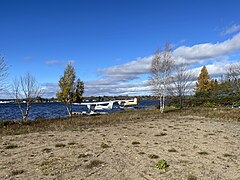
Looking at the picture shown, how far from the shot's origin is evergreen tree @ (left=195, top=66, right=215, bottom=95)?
66.4 m

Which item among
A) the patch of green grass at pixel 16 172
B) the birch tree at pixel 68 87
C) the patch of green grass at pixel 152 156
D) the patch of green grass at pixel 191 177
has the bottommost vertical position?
the patch of green grass at pixel 191 177

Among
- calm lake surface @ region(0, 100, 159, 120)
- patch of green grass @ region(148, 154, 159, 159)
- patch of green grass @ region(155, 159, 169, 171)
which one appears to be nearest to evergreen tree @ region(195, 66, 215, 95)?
calm lake surface @ region(0, 100, 159, 120)

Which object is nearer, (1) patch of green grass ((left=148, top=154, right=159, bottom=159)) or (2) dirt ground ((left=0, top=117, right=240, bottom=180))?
(2) dirt ground ((left=0, top=117, right=240, bottom=180))

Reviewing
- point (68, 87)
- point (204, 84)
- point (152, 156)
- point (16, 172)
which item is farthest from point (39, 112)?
point (16, 172)

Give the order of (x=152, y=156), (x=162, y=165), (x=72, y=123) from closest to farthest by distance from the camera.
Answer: (x=162, y=165)
(x=152, y=156)
(x=72, y=123)

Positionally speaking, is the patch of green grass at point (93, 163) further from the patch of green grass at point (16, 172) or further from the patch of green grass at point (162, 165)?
the patch of green grass at point (16, 172)

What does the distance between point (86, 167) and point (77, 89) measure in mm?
29615

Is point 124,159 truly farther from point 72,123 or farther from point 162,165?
point 72,123

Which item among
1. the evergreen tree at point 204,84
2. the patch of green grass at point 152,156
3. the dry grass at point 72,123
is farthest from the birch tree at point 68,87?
the evergreen tree at point 204,84

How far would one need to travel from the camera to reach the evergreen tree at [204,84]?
2614 inches

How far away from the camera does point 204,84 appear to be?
223ft

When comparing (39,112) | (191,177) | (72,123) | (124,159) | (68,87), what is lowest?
(191,177)

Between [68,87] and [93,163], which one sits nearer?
[93,163]

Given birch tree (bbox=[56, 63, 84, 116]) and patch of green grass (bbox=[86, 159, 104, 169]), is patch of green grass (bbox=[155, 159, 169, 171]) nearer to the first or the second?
patch of green grass (bbox=[86, 159, 104, 169])
